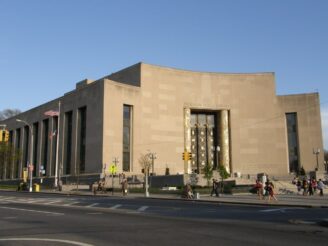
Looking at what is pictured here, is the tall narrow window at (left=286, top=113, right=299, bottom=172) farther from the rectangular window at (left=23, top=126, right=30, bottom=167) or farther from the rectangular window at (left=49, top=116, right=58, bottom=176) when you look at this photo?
the rectangular window at (left=23, top=126, right=30, bottom=167)

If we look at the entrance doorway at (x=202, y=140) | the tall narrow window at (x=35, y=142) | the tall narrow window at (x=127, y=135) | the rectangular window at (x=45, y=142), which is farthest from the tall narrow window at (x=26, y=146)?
the entrance doorway at (x=202, y=140)

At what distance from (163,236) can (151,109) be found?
7758 centimetres

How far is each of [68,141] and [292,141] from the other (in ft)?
162

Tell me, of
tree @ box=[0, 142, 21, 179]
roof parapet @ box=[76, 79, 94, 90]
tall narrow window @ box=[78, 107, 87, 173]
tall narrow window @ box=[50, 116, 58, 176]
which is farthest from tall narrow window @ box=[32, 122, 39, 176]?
tall narrow window @ box=[78, 107, 87, 173]

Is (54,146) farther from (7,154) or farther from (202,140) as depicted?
(202,140)

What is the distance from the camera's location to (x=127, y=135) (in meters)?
86.1

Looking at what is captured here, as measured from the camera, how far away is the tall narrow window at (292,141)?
9600cm

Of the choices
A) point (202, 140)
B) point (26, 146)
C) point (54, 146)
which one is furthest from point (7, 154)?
point (202, 140)

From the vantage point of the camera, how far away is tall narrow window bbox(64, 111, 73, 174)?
295 ft

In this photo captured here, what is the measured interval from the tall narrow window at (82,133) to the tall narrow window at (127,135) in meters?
8.39

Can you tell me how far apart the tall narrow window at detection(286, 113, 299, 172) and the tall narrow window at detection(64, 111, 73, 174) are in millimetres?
48109

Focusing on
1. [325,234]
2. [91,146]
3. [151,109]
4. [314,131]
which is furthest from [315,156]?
[325,234]

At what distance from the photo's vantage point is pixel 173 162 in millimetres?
90062

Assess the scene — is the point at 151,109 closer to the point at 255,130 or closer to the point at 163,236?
the point at 255,130
